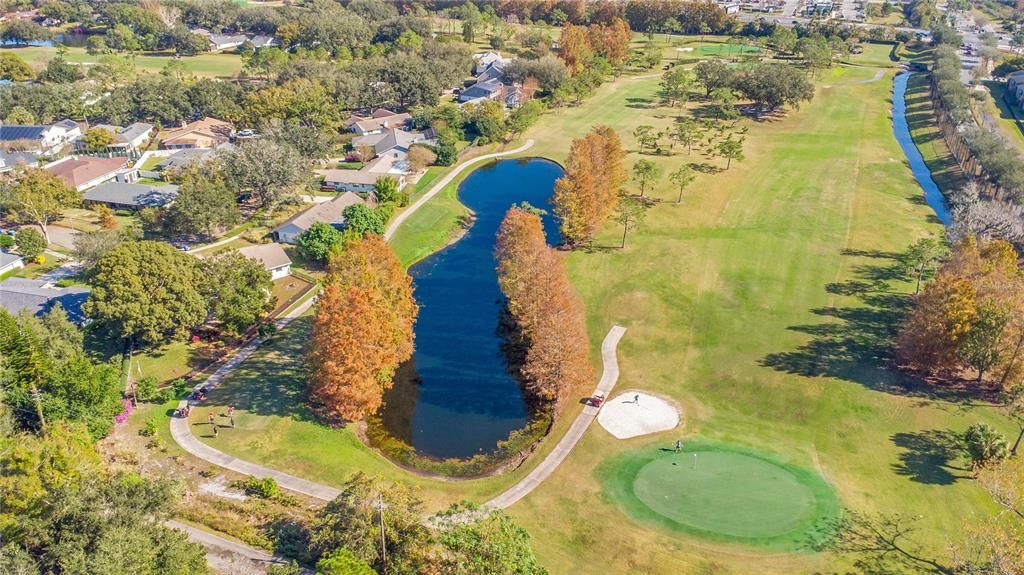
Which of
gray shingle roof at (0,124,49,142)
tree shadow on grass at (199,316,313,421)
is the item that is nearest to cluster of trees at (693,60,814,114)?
tree shadow on grass at (199,316,313,421)

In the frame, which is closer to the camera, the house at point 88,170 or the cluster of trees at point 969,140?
the cluster of trees at point 969,140

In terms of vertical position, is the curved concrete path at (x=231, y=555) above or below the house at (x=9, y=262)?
below

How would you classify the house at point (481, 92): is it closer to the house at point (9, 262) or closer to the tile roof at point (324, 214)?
the tile roof at point (324, 214)

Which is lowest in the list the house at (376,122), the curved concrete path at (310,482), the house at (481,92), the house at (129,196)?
the curved concrete path at (310,482)

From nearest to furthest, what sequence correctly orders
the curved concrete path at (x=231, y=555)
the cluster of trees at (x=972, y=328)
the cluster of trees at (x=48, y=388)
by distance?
the curved concrete path at (x=231, y=555)
the cluster of trees at (x=48, y=388)
the cluster of trees at (x=972, y=328)

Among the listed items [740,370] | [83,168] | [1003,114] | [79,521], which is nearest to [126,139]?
[83,168]

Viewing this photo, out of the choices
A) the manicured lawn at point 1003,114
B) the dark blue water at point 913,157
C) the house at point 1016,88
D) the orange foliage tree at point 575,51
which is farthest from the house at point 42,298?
the house at point 1016,88
